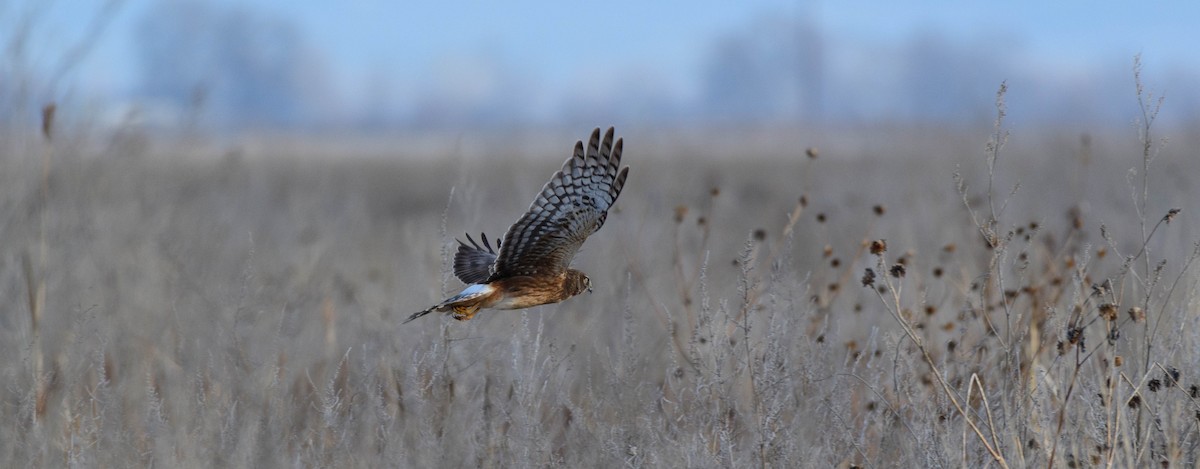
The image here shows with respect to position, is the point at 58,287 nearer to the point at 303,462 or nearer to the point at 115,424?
the point at 115,424

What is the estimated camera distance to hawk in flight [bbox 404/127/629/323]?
12.0 ft

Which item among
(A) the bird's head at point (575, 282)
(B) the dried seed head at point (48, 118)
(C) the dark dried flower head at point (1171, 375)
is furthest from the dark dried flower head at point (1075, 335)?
(B) the dried seed head at point (48, 118)

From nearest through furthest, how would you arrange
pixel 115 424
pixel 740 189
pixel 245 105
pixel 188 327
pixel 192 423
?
1. pixel 192 423
2. pixel 115 424
3. pixel 188 327
4. pixel 740 189
5. pixel 245 105

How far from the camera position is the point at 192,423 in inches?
141

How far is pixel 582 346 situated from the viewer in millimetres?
5598

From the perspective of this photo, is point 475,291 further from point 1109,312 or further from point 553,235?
point 1109,312

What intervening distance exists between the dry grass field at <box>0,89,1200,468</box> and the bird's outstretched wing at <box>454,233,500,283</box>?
119 millimetres

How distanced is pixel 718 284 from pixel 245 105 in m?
112

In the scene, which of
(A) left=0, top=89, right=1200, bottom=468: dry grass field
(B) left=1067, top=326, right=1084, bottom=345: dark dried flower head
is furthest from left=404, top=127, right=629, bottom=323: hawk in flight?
(B) left=1067, top=326, right=1084, bottom=345: dark dried flower head

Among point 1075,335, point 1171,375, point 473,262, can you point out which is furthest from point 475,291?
point 1171,375

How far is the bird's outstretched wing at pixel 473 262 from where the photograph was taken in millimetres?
4301

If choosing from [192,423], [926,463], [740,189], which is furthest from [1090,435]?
[740,189]

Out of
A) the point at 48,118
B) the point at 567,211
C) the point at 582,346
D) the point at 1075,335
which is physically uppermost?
the point at 48,118

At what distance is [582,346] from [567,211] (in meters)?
2.00
